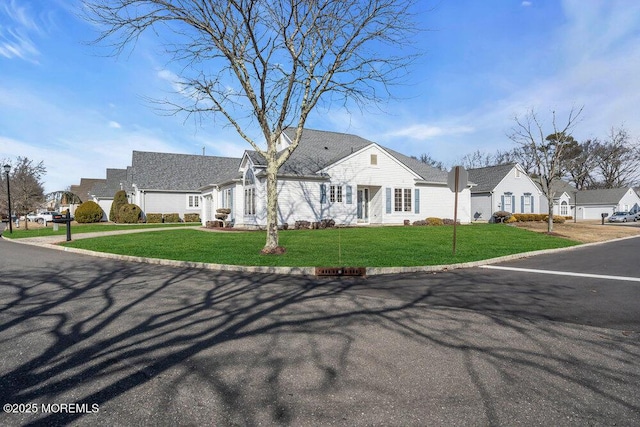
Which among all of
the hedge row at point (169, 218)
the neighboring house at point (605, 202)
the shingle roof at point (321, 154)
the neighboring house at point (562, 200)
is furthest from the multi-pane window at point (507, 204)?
the neighboring house at point (605, 202)

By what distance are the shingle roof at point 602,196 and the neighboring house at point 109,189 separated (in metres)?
67.0

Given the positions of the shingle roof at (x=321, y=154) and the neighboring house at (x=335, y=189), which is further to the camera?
the shingle roof at (x=321, y=154)

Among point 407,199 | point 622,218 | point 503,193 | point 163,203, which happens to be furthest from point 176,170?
point 622,218

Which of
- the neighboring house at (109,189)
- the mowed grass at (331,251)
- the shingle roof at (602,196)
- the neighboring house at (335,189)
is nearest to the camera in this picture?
the mowed grass at (331,251)

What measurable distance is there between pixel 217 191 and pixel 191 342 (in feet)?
80.2

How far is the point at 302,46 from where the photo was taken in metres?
12.5

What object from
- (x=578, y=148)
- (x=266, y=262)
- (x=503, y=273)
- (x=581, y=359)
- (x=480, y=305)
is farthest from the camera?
(x=578, y=148)

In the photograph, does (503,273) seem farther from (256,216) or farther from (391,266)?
(256,216)

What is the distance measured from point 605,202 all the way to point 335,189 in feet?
181

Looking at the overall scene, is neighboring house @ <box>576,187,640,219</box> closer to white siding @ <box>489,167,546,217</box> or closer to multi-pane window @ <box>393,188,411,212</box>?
white siding @ <box>489,167,546,217</box>

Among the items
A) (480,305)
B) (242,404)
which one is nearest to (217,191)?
(480,305)

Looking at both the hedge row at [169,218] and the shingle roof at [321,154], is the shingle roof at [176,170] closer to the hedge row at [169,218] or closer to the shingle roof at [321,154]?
the hedge row at [169,218]

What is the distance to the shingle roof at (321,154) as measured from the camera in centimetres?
2361

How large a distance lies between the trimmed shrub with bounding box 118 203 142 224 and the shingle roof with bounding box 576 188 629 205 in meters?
65.0
